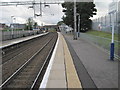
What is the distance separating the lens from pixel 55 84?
23.7 ft

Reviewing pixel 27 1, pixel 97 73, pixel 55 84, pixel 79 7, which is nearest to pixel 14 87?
pixel 55 84

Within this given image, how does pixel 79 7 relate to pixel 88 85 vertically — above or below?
above

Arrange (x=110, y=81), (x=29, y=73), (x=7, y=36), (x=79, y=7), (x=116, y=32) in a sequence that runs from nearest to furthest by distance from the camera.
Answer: (x=110, y=81), (x=29, y=73), (x=116, y=32), (x=7, y=36), (x=79, y=7)

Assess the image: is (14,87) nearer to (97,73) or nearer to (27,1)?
(97,73)

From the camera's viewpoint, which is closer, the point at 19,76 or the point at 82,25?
the point at 19,76

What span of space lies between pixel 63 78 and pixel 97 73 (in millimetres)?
1649

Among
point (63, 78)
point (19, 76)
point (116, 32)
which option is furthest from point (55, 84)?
point (116, 32)

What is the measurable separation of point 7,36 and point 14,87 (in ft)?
102

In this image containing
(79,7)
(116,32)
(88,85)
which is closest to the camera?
(88,85)

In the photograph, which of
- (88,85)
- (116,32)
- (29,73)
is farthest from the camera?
(116,32)

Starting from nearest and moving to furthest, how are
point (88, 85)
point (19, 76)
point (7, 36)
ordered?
point (88, 85) → point (19, 76) → point (7, 36)

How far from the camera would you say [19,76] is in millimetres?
9867

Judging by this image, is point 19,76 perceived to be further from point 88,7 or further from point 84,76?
point 88,7

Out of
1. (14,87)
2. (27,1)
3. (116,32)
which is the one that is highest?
(27,1)
